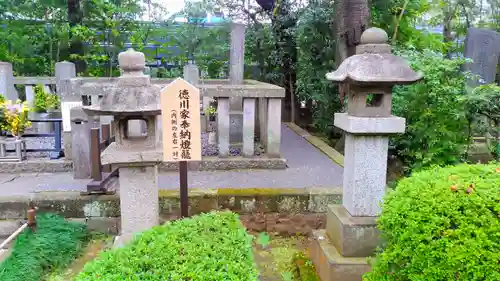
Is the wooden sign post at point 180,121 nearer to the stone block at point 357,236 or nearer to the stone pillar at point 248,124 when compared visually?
the stone block at point 357,236

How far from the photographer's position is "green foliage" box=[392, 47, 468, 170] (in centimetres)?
573

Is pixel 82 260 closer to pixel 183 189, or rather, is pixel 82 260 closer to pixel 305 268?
pixel 183 189

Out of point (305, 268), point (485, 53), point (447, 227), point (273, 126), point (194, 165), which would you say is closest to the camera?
point (447, 227)

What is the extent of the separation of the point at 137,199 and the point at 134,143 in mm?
533

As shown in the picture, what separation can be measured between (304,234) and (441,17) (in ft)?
46.1

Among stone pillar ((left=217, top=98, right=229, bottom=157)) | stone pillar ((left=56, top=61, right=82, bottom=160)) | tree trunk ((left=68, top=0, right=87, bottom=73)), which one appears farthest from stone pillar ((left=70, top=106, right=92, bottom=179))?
tree trunk ((left=68, top=0, right=87, bottom=73))

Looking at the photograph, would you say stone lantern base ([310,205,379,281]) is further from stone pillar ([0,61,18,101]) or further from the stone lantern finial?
stone pillar ([0,61,18,101])

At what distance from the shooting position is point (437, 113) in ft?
19.3

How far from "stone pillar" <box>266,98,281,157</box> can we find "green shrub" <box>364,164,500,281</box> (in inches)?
146

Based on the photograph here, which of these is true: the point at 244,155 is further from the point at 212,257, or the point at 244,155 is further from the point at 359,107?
the point at 212,257

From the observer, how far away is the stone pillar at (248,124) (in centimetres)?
634

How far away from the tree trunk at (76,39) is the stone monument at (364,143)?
10.5m

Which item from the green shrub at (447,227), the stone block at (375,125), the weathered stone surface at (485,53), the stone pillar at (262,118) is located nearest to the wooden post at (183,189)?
the stone block at (375,125)

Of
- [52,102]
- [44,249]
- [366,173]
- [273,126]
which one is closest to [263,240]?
[366,173]
